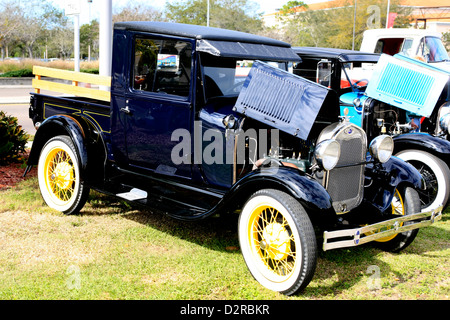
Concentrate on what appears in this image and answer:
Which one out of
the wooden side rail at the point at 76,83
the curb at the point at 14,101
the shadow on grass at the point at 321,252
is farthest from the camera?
the curb at the point at 14,101

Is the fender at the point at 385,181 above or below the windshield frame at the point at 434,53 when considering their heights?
below

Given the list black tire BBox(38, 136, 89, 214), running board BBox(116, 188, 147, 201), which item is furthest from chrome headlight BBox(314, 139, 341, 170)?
black tire BBox(38, 136, 89, 214)

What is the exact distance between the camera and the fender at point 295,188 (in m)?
3.11

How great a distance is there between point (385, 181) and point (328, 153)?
0.84m

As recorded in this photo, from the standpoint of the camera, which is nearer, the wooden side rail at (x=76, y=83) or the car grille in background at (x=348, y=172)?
the car grille in background at (x=348, y=172)

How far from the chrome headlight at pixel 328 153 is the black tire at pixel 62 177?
2.44 m

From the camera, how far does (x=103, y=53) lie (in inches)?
249

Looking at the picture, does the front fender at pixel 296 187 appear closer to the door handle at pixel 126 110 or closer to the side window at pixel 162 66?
the side window at pixel 162 66

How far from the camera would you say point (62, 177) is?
190 inches

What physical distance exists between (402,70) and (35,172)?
5.11 meters

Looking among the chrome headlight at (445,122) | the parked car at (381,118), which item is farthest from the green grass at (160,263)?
the chrome headlight at (445,122)

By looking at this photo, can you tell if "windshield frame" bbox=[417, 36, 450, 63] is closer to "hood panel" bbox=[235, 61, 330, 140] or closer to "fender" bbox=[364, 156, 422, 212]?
"fender" bbox=[364, 156, 422, 212]

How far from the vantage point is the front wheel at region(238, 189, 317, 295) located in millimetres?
3037
